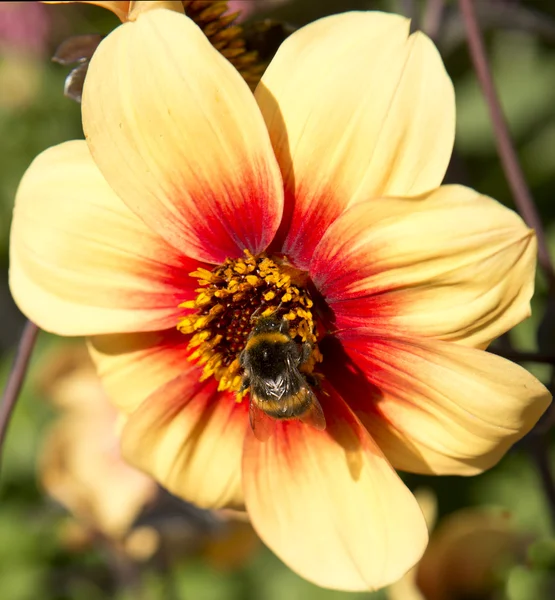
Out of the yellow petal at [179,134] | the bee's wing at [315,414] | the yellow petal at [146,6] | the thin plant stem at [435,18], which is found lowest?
the bee's wing at [315,414]

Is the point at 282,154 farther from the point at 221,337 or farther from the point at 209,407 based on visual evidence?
the point at 209,407

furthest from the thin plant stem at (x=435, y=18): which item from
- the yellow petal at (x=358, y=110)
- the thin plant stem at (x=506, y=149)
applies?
the yellow petal at (x=358, y=110)

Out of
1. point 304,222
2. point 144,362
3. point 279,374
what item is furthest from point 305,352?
point 144,362

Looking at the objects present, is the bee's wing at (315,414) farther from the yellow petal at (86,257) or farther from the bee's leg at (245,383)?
the yellow petal at (86,257)

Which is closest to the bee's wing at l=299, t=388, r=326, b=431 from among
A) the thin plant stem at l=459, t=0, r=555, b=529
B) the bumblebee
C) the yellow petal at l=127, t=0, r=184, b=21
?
the bumblebee

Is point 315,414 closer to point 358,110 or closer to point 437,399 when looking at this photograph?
point 437,399

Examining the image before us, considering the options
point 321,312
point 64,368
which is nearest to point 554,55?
point 64,368
